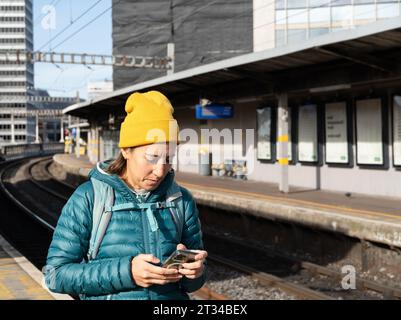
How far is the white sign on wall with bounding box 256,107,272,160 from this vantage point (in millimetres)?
19541

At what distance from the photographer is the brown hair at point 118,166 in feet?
8.25

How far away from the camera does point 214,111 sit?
1988cm

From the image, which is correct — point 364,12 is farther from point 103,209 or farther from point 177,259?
point 177,259

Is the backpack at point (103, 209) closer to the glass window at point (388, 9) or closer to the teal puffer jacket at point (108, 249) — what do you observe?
the teal puffer jacket at point (108, 249)

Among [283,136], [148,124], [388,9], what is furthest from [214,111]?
[388,9]

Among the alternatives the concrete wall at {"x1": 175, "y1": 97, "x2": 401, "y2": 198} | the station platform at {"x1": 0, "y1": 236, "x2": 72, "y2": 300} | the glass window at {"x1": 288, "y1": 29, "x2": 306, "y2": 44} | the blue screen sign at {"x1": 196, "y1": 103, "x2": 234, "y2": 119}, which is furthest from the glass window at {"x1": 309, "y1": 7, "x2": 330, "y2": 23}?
the station platform at {"x1": 0, "y1": 236, "x2": 72, "y2": 300}

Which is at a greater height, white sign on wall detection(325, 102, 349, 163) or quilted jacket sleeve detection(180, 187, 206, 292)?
white sign on wall detection(325, 102, 349, 163)

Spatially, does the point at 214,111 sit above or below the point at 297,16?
below

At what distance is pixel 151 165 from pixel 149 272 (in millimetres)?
463

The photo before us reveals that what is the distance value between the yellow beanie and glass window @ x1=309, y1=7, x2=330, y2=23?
123ft

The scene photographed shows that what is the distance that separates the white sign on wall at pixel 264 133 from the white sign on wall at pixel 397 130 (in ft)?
18.6

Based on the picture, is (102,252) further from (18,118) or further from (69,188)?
(18,118)

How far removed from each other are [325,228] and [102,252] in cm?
966

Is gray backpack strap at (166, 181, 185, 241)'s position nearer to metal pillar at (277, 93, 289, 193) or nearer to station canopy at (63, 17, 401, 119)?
station canopy at (63, 17, 401, 119)
